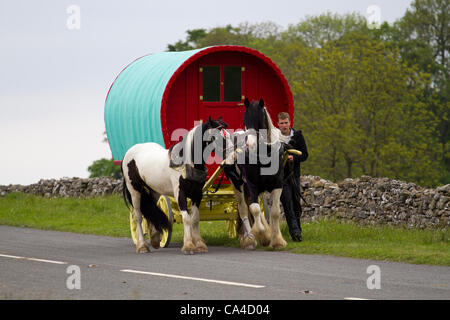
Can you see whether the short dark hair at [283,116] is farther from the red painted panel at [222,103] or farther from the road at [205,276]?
the road at [205,276]

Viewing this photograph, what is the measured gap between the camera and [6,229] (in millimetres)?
18219

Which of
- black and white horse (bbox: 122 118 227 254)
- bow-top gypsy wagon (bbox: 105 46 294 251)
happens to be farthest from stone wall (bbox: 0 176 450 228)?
black and white horse (bbox: 122 118 227 254)

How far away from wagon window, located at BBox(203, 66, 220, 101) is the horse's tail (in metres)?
1.81

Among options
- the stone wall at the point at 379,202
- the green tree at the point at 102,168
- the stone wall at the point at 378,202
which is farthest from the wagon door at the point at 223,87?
the green tree at the point at 102,168

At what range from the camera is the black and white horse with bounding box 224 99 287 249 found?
12.0 meters

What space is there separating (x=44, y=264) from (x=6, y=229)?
24.9ft

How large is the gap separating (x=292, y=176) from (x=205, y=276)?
14.9 ft

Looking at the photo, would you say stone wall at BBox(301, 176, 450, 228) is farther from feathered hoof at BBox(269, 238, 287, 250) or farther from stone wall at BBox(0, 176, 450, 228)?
feathered hoof at BBox(269, 238, 287, 250)

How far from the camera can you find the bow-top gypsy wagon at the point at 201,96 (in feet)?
44.5

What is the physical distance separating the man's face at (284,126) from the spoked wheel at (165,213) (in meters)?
2.14

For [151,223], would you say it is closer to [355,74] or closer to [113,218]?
[113,218]

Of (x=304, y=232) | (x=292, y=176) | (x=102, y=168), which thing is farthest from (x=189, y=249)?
(x=102, y=168)

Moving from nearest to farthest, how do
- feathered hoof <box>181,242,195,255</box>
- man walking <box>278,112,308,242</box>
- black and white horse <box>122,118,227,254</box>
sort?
black and white horse <box>122,118,227,254</box>, feathered hoof <box>181,242,195,255</box>, man walking <box>278,112,308,242</box>
